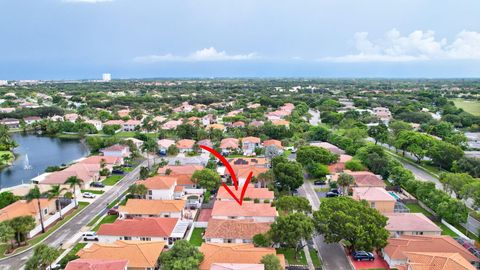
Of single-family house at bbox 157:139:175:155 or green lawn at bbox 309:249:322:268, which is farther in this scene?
single-family house at bbox 157:139:175:155

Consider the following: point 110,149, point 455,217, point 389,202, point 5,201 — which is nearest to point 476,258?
point 455,217

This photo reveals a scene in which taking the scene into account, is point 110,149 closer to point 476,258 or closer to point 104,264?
point 104,264

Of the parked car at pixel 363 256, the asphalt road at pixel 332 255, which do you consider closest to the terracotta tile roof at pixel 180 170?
the asphalt road at pixel 332 255

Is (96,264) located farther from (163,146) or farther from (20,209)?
(163,146)

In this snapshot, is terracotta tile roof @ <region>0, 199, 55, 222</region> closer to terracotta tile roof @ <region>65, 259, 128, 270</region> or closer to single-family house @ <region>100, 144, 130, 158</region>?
terracotta tile roof @ <region>65, 259, 128, 270</region>

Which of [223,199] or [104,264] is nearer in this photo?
[104,264]

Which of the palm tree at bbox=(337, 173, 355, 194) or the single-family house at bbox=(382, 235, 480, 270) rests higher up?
the palm tree at bbox=(337, 173, 355, 194)

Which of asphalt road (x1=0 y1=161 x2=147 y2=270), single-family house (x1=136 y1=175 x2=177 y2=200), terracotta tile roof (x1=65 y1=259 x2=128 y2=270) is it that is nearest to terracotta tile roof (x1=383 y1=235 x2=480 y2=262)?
terracotta tile roof (x1=65 y1=259 x2=128 y2=270)

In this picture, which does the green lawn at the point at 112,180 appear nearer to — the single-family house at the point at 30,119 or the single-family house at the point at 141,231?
the single-family house at the point at 141,231
